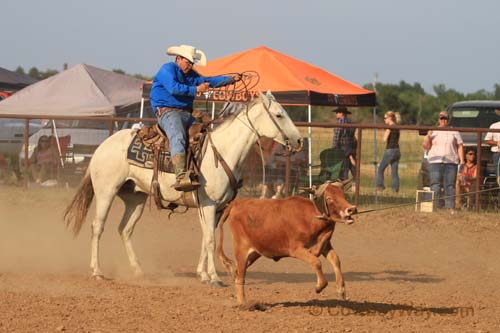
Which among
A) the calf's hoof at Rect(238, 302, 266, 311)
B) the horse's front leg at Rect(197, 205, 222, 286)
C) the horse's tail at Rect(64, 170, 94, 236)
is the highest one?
the horse's tail at Rect(64, 170, 94, 236)

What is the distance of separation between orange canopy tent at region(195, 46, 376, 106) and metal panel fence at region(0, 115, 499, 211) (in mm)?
949

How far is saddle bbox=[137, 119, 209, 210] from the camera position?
991cm

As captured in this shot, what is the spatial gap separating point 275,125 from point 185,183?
3.86ft

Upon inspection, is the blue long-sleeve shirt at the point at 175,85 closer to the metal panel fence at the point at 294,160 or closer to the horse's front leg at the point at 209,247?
the horse's front leg at the point at 209,247

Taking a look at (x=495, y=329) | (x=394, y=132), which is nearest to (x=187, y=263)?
(x=495, y=329)

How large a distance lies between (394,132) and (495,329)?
30.8 feet

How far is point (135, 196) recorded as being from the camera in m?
11.0

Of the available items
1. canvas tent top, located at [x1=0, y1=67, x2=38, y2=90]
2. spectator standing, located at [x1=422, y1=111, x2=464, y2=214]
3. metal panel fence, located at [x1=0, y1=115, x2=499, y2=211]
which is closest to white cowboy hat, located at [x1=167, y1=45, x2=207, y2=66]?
metal panel fence, located at [x1=0, y1=115, x2=499, y2=211]

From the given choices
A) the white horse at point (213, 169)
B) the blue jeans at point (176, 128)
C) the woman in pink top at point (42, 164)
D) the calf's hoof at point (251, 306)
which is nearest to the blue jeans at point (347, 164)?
the woman in pink top at point (42, 164)

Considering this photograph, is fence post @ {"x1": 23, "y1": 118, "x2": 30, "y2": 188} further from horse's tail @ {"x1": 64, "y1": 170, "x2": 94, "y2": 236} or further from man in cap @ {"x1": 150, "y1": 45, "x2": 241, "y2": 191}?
man in cap @ {"x1": 150, "y1": 45, "x2": 241, "y2": 191}

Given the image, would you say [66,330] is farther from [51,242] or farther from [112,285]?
[51,242]

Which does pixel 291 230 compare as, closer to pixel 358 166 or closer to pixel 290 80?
pixel 358 166

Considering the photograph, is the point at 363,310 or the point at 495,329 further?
the point at 363,310

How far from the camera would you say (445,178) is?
50.1 feet
